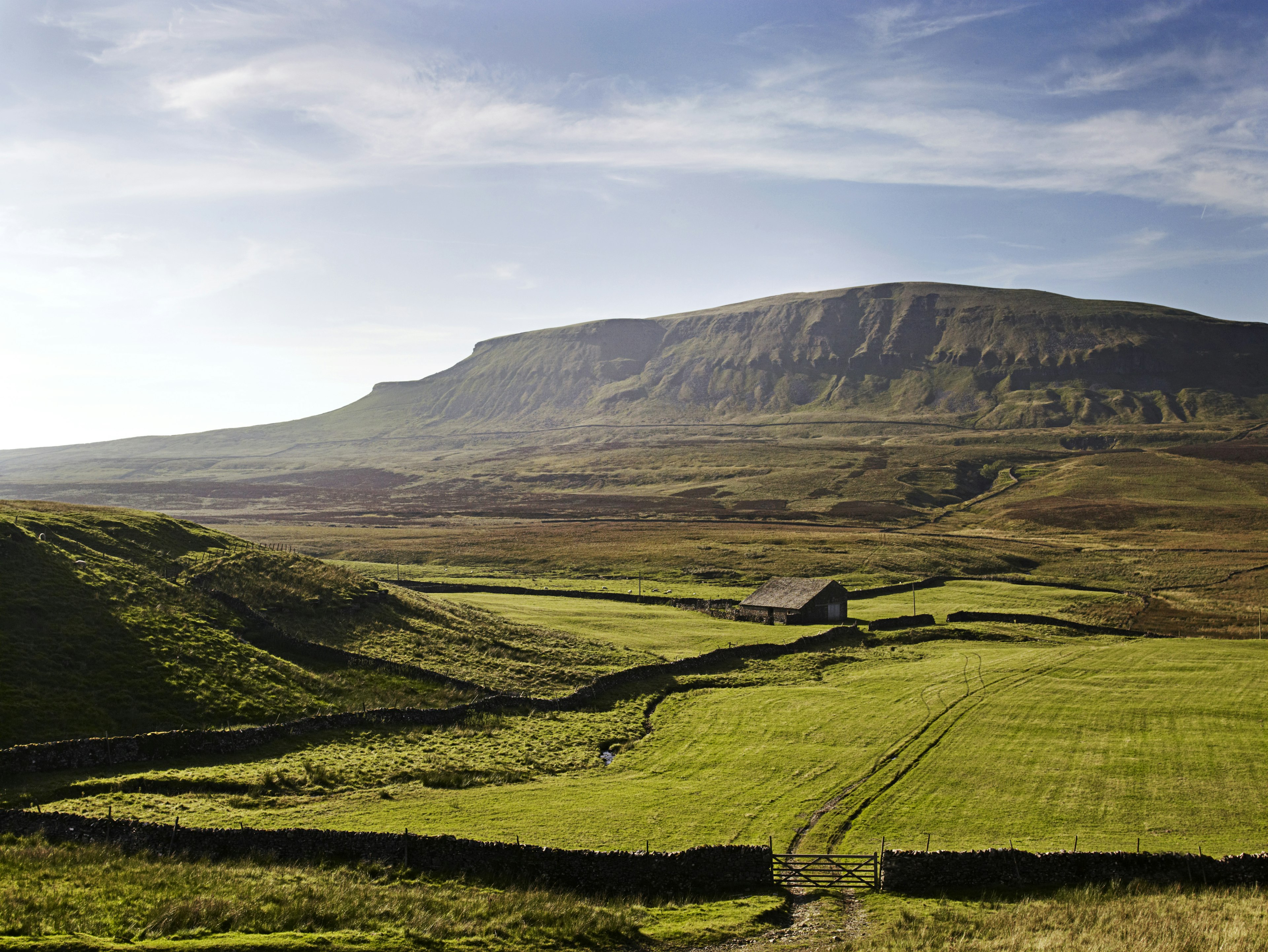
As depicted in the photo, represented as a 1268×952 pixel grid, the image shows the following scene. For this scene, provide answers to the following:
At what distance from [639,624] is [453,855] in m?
42.2

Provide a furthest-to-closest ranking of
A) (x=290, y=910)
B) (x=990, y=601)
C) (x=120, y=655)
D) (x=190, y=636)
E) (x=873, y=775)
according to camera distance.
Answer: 1. (x=990, y=601)
2. (x=190, y=636)
3. (x=120, y=655)
4. (x=873, y=775)
5. (x=290, y=910)

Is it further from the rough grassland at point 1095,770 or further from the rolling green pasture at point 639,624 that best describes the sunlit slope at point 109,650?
the rough grassland at point 1095,770

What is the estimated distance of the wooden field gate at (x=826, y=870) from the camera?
2220 centimetres

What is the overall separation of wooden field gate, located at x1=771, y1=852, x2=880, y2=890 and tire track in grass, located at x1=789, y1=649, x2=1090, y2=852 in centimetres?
100

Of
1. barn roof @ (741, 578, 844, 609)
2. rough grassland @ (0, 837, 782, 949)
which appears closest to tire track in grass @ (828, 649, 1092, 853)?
rough grassland @ (0, 837, 782, 949)

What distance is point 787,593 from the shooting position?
6944 centimetres

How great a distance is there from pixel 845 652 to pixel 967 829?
30.3m

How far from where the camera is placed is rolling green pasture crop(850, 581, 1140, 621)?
71.6 metres

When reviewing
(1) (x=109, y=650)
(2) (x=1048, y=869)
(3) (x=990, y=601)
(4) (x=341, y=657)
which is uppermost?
(1) (x=109, y=650)

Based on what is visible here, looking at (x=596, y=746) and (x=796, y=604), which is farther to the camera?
(x=796, y=604)

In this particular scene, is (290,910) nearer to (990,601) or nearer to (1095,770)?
(1095,770)

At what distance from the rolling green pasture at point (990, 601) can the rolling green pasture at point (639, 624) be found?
10.5 meters

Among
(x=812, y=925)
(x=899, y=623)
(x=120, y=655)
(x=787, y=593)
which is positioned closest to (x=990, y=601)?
(x=899, y=623)

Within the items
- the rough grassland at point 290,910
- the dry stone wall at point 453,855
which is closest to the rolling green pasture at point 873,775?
the dry stone wall at point 453,855
